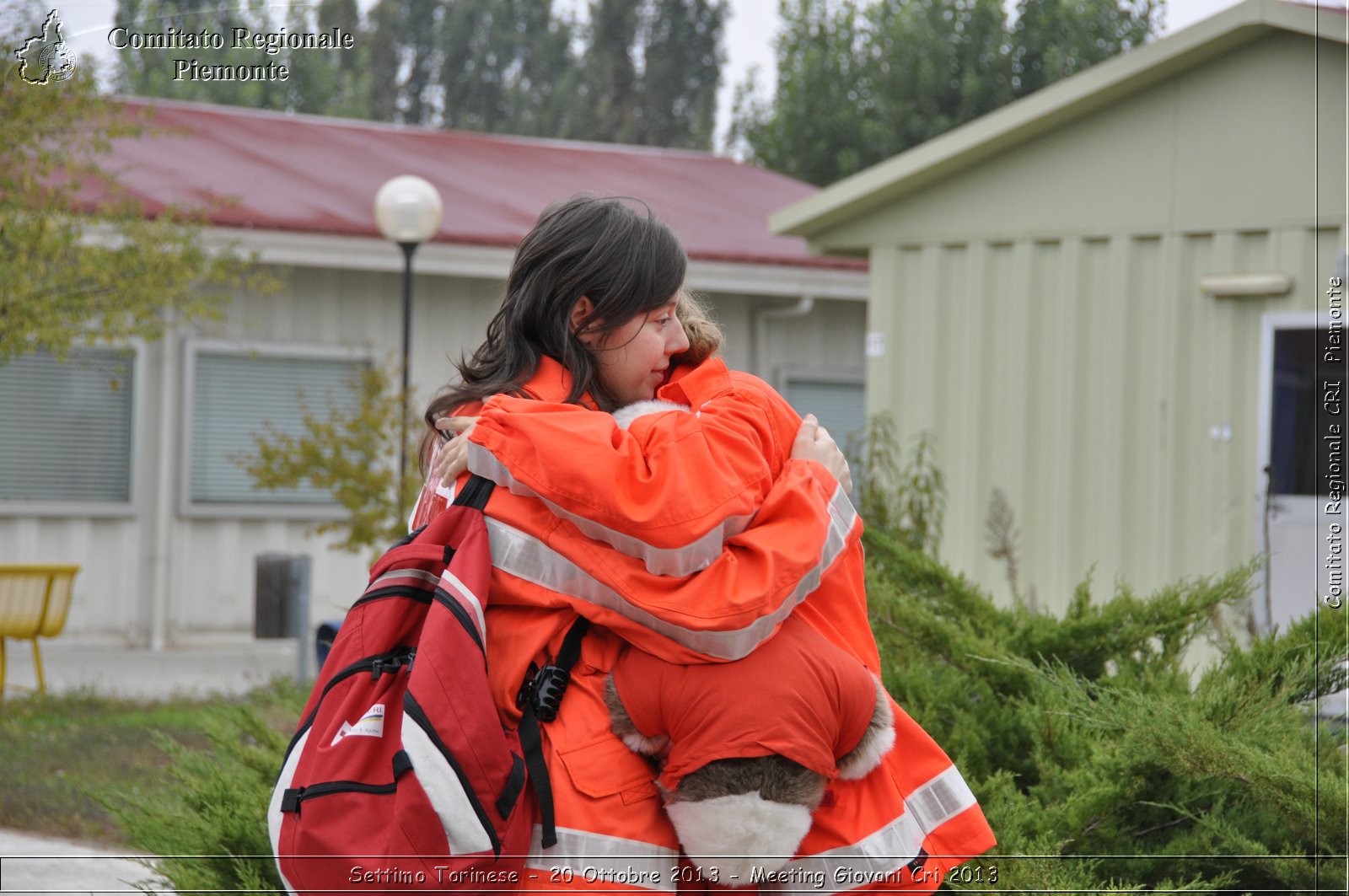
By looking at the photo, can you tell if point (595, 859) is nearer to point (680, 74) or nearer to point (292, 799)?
point (292, 799)

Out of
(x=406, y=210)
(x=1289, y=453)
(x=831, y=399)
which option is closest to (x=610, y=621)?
(x=1289, y=453)

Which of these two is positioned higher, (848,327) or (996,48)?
(996,48)

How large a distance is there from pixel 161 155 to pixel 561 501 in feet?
37.5

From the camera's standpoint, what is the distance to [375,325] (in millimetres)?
11789

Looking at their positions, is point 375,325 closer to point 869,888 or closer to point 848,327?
point 848,327

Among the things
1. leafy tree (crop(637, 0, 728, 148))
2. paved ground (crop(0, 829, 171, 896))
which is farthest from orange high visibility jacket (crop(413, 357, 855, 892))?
leafy tree (crop(637, 0, 728, 148))

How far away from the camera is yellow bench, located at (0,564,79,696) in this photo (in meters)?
8.15

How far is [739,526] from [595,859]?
492 mm

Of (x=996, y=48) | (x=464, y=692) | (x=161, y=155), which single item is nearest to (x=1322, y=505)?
(x=464, y=692)

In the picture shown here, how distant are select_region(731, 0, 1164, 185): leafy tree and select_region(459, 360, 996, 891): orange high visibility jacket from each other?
2431 cm

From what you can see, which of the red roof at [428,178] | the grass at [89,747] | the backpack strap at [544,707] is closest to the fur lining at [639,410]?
the backpack strap at [544,707]

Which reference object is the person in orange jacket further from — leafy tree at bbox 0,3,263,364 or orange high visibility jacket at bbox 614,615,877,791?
leafy tree at bbox 0,3,263,364

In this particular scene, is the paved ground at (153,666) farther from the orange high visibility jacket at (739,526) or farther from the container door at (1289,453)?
the orange high visibility jacket at (739,526)

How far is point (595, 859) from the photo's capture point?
190 centimetres
